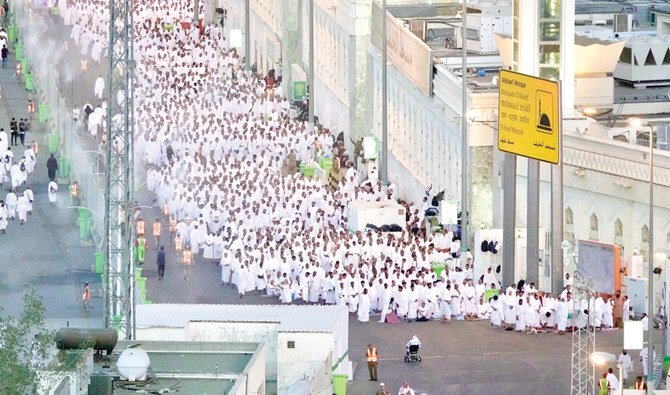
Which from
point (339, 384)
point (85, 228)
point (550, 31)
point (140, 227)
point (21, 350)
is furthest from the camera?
point (85, 228)

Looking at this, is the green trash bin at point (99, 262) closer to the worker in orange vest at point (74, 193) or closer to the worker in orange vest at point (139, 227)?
the worker in orange vest at point (139, 227)

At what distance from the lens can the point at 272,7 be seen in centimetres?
10331

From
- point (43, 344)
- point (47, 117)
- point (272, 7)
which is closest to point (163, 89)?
point (47, 117)

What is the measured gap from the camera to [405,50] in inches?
2955

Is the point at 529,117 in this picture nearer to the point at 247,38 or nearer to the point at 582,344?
the point at 582,344

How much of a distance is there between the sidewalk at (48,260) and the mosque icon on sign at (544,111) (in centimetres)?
1094

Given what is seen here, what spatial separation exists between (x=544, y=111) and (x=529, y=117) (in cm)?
70

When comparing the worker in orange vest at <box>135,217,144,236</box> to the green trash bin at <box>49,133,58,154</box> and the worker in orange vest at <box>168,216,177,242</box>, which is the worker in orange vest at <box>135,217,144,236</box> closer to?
the worker in orange vest at <box>168,216,177,242</box>

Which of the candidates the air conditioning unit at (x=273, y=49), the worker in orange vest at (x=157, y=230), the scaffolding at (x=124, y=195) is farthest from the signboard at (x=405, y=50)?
the scaffolding at (x=124, y=195)

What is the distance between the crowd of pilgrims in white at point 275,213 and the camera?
5978cm

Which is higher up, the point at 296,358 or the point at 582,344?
the point at 582,344

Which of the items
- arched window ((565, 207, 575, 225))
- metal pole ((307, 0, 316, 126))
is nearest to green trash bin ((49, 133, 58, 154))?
metal pole ((307, 0, 316, 126))

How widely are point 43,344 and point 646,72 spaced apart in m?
40.5

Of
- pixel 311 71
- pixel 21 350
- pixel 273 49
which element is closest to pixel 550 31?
pixel 311 71
